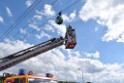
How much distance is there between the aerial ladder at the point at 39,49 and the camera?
18.2 m

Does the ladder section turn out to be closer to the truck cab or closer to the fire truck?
the fire truck

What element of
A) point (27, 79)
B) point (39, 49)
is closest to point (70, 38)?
point (39, 49)

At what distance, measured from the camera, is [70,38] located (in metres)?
19.9

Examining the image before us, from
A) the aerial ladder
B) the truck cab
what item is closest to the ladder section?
the aerial ladder

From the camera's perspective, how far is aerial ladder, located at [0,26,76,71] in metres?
18.2

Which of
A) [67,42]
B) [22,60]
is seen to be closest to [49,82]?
[22,60]

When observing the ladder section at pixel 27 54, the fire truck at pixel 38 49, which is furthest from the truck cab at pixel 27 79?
the ladder section at pixel 27 54

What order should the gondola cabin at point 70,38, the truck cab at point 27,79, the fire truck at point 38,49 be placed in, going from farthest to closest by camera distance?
the gondola cabin at point 70,38 → the fire truck at point 38,49 → the truck cab at point 27,79

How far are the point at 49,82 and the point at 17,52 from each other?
5.79 metres

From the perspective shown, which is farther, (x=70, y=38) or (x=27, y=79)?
(x=70, y=38)

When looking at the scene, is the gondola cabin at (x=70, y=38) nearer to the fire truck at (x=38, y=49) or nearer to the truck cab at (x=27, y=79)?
the fire truck at (x=38, y=49)

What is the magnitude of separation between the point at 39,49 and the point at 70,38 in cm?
262

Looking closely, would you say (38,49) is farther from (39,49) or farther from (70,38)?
(70,38)

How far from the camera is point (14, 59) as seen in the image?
1827cm
